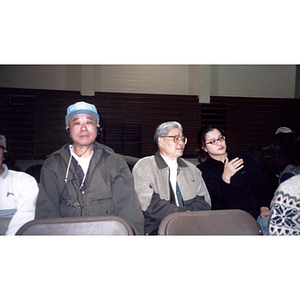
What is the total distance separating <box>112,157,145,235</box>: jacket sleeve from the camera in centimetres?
250

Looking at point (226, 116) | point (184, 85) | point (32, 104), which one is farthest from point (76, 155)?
point (226, 116)

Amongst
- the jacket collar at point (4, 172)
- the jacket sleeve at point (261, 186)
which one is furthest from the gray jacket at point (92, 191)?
the jacket sleeve at point (261, 186)

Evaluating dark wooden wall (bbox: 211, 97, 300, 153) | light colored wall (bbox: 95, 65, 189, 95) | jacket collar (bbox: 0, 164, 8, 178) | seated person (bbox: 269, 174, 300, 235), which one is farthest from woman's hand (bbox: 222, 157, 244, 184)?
jacket collar (bbox: 0, 164, 8, 178)

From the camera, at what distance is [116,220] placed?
2.19 m

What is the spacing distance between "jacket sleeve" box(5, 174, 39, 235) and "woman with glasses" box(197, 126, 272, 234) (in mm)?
1605

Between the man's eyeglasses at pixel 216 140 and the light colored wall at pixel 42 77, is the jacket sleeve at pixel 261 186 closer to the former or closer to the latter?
the man's eyeglasses at pixel 216 140

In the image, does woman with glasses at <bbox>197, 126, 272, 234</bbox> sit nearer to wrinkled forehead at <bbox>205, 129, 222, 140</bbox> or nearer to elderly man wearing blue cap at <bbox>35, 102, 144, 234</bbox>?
wrinkled forehead at <bbox>205, 129, 222, 140</bbox>

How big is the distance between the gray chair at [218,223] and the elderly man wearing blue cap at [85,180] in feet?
1.57

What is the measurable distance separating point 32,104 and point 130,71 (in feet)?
3.25

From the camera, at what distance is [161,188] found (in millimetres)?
2627

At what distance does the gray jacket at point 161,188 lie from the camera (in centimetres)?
260

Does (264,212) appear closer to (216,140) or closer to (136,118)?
(216,140)

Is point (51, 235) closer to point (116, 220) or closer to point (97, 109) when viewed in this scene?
point (116, 220)

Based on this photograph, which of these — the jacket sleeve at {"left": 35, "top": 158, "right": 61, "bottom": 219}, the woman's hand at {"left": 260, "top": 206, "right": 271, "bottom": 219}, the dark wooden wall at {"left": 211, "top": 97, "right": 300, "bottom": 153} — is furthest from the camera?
the dark wooden wall at {"left": 211, "top": 97, "right": 300, "bottom": 153}
